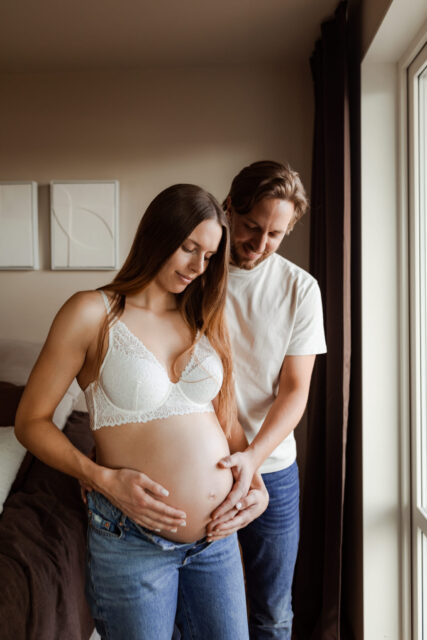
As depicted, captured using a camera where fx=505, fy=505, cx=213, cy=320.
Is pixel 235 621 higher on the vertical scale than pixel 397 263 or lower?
lower

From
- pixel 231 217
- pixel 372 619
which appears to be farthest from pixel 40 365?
pixel 372 619

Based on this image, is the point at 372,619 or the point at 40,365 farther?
the point at 372,619

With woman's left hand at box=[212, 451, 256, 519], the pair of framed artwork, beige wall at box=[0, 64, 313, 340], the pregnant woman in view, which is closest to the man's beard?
the pregnant woman

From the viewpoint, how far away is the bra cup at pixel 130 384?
101 cm

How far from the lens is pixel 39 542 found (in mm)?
1451

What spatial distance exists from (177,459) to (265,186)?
68cm

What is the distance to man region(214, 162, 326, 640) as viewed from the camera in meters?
1.33

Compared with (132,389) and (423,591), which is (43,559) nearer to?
(132,389)

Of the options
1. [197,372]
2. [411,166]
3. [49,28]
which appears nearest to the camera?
[197,372]

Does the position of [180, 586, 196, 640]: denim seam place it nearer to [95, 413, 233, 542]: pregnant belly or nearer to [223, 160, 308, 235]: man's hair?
[95, 413, 233, 542]: pregnant belly

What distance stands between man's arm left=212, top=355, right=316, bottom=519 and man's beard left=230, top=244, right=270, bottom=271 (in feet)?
0.88

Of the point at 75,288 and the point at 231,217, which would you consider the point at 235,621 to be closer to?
the point at 231,217

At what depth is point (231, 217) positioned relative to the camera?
1.33 m

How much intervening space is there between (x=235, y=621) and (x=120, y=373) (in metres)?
0.56
